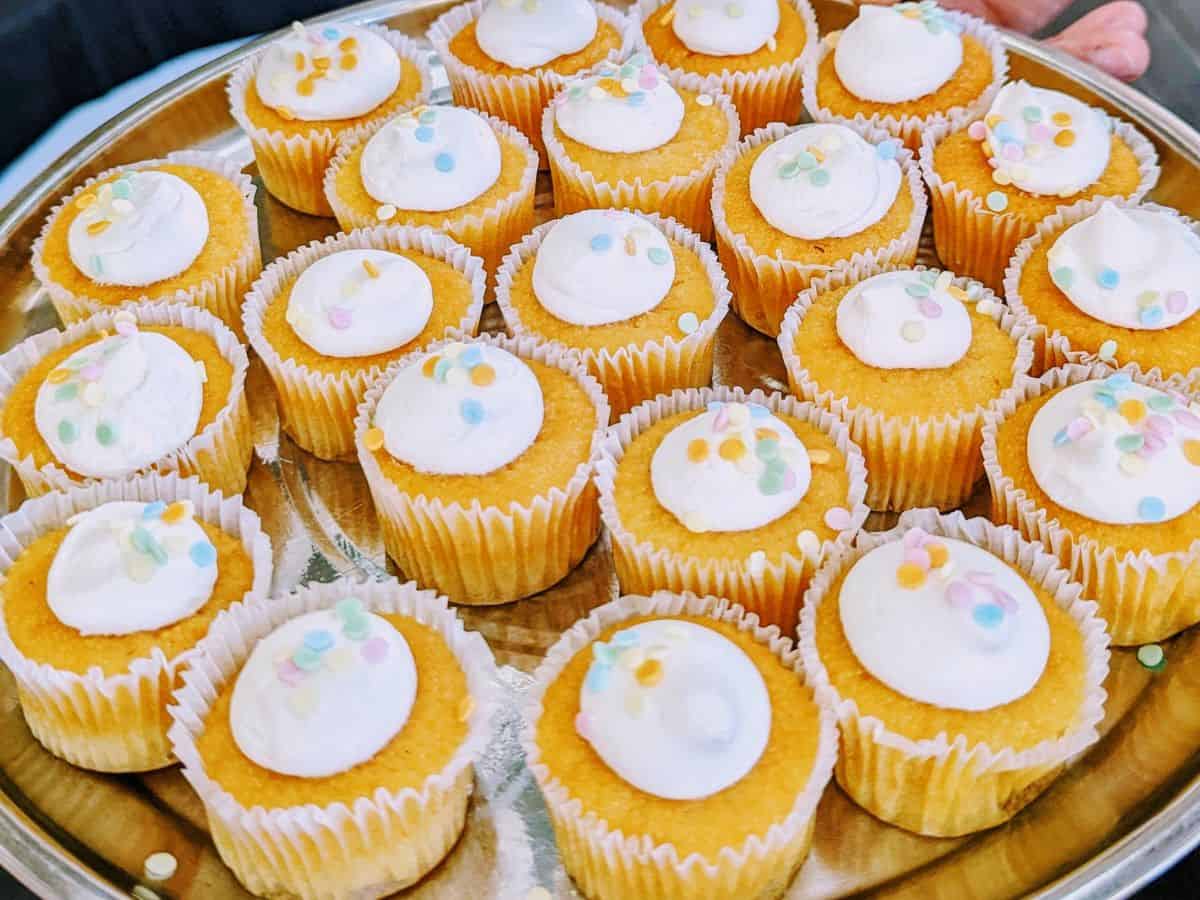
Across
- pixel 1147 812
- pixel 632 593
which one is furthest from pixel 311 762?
pixel 1147 812

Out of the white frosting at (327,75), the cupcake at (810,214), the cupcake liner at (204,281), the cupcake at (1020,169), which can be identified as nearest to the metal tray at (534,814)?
the cupcake liner at (204,281)

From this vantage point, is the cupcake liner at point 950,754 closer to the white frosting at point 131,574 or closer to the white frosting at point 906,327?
the white frosting at point 906,327

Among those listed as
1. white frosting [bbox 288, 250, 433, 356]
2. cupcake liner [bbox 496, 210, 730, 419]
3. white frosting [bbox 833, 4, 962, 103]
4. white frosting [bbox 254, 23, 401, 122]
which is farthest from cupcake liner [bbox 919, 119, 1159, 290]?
white frosting [bbox 254, 23, 401, 122]

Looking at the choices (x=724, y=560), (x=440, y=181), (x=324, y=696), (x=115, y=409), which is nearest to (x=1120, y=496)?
(x=724, y=560)

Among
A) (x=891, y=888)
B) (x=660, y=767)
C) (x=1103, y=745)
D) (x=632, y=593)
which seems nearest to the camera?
(x=660, y=767)

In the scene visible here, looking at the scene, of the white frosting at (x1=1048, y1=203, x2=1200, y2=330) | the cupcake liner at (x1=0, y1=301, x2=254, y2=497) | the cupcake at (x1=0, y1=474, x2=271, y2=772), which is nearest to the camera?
the cupcake at (x1=0, y1=474, x2=271, y2=772)

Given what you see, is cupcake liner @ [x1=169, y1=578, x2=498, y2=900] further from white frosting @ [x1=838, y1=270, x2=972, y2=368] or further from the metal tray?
white frosting @ [x1=838, y1=270, x2=972, y2=368]

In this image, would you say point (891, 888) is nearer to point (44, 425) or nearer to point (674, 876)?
point (674, 876)
